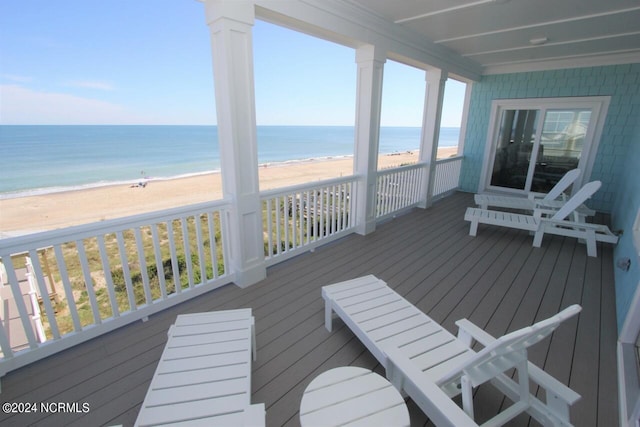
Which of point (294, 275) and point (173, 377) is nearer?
point (173, 377)

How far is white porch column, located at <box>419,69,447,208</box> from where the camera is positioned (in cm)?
499

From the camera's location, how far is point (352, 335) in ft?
7.10

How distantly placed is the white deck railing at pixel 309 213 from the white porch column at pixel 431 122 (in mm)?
2193

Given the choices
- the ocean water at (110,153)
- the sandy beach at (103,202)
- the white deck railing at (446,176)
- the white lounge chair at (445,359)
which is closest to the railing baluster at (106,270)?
the white lounge chair at (445,359)

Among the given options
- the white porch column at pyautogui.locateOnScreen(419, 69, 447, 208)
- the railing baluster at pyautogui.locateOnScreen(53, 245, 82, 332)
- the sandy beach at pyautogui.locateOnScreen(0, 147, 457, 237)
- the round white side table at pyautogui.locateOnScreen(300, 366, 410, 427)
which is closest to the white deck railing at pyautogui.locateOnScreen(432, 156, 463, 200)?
the white porch column at pyautogui.locateOnScreen(419, 69, 447, 208)

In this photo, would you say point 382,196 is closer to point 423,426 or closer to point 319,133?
point 423,426

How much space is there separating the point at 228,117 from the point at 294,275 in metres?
1.74

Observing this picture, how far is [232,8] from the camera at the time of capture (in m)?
2.20

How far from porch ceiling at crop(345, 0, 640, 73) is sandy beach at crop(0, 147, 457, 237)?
12.1 metres

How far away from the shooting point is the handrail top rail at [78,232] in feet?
5.50

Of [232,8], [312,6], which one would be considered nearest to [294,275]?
[232,8]

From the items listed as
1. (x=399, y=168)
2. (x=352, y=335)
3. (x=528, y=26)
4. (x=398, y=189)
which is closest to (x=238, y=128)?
(x=352, y=335)

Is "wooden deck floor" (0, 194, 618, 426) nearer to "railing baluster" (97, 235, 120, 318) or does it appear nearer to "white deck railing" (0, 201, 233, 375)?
"white deck railing" (0, 201, 233, 375)

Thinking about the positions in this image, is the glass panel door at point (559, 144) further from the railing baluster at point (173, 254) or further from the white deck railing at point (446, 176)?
the railing baluster at point (173, 254)
